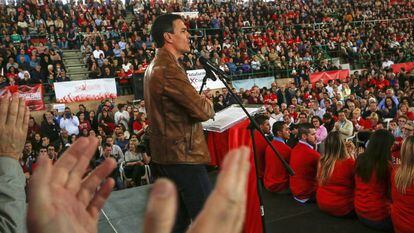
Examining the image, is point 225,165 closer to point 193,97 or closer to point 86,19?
point 193,97

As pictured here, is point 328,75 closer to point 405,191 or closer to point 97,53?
point 97,53

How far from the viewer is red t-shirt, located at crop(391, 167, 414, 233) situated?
132 inches

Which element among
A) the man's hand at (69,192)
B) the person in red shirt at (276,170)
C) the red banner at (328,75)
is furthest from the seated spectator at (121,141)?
the red banner at (328,75)

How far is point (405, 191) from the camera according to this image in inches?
133

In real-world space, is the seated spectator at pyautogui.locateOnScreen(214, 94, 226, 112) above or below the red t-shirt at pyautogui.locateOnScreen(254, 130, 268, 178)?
below

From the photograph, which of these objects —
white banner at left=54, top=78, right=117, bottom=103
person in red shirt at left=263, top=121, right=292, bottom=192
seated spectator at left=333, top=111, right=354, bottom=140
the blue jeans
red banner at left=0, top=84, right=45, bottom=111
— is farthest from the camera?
white banner at left=54, top=78, right=117, bottom=103

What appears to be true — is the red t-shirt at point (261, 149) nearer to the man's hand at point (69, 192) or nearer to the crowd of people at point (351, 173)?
the crowd of people at point (351, 173)

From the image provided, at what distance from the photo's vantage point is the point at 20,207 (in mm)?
1104

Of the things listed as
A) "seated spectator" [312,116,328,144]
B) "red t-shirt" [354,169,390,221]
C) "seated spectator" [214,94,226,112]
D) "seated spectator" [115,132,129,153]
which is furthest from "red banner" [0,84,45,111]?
"red t-shirt" [354,169,390,221]

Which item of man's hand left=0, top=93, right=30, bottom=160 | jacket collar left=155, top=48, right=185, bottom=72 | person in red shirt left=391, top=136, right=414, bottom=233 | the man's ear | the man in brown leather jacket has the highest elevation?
the man's ear

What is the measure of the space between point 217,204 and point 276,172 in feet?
15.3

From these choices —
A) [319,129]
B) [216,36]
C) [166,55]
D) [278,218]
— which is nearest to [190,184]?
[166,55]

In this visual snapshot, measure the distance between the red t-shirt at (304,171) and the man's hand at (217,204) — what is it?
421 centimetres

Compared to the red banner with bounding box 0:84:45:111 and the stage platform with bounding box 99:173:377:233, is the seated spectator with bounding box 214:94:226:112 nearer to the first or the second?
the red banner with bounding box 0:84:45:111
